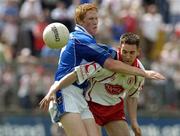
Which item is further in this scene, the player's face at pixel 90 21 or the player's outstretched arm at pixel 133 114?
the player's outstretched arm at pixel 133 114

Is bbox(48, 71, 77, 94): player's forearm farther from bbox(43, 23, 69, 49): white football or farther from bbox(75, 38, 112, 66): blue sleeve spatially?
bbox(43, 23, 69, 49): white football

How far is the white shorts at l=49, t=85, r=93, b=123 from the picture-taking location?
428 inches

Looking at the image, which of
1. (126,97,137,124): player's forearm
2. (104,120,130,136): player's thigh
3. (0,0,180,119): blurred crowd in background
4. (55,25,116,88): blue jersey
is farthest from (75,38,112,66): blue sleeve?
(0,0,180,119): blurred crowd in background

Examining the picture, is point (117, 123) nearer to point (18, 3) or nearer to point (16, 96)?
point (16, 96)

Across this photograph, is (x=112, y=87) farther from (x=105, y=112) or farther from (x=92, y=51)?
(x=92, y=51)

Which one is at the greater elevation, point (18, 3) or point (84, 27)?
point (84, 27)

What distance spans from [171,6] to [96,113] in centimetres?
1130

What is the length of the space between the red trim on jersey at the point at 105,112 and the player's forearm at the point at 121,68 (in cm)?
81

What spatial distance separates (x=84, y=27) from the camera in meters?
10.9

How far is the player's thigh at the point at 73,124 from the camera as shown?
10656 mm

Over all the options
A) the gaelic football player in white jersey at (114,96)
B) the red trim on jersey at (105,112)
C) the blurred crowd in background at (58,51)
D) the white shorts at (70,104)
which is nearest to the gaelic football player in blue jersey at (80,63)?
the white shorts at (70,104)

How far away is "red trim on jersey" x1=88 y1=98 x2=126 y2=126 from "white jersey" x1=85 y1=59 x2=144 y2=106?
0.06 meters

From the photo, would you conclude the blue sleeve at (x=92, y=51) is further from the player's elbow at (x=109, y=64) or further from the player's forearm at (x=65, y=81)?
the player's forearm at (x=65, y=81)

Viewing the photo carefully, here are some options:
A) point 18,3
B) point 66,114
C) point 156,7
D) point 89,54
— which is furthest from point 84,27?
point 156,7
